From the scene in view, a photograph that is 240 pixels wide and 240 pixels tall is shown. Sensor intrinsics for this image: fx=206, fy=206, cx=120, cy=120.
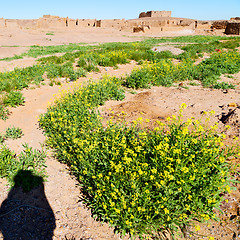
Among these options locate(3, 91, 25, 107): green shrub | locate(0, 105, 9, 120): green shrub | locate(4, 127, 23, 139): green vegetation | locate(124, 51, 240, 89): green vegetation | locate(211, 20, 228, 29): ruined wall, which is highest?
locate(211, 20, 228, 29): ruined wall

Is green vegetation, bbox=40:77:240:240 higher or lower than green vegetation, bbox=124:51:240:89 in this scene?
lower

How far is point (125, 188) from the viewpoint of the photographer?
9.86ft

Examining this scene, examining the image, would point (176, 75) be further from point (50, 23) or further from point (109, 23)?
point (109, 23)

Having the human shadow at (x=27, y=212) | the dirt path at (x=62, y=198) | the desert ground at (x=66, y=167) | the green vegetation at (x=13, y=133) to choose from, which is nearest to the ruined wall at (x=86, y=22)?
the desert ground at (x=66, y=167)

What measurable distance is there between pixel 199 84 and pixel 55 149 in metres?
6.45

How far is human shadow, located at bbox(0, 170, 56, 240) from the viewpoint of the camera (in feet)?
9.29

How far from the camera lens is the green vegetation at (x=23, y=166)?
3565 mm

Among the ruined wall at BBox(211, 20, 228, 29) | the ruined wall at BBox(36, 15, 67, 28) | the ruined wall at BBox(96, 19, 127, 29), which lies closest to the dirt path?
the ruined wall at BBox(36, 15, 67, 28)

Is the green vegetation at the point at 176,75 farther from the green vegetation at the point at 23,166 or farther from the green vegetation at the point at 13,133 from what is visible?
the green vegetation at the point at 23,166

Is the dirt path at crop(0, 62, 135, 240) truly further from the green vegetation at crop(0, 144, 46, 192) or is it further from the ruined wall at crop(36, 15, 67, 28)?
the ruined wall at crop(36, 15, 67, 28)

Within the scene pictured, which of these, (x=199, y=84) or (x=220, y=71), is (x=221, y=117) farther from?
(x=220, y=71)

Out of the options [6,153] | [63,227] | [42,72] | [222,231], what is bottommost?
[63,227]

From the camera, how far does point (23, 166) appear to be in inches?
150

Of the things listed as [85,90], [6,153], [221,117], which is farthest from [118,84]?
[6,153]
